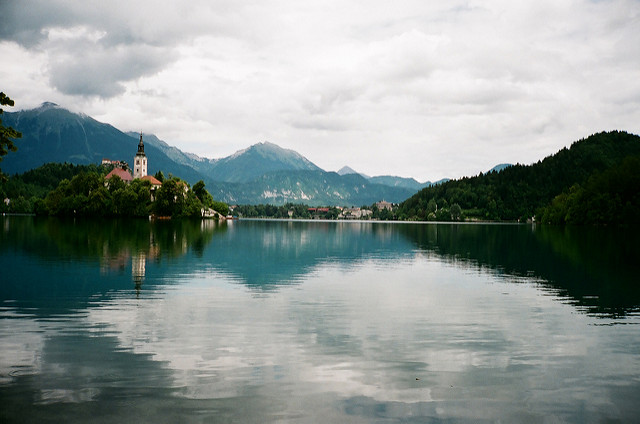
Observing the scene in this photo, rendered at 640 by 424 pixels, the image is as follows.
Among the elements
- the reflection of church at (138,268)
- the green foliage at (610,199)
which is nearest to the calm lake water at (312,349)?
the reflection of church at (138,268)

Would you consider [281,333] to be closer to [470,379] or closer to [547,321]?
[470,379]

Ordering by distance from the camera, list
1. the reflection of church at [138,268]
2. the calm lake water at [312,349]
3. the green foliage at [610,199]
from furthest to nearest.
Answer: the green foliage at [610,199] → the reflection of church at [138,268] → the calm lake water at [312,349]

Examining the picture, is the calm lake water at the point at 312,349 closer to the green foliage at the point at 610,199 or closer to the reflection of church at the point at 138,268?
the reflection of church at the point at 138,268

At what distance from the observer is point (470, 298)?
2597 centimetres

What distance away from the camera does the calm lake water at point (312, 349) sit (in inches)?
425

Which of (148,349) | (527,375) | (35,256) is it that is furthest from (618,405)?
(35,256)

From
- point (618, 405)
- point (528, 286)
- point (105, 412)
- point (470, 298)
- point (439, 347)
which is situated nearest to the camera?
point (105, 412)

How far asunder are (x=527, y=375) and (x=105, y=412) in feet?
33.4

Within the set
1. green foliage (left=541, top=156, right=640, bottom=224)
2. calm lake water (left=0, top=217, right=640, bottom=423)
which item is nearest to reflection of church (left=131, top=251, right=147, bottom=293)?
calm lake water (left=0, top=217, right=640, bottom=423)

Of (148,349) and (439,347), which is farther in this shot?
→ (439,347)

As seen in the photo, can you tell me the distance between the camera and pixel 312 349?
15.3m

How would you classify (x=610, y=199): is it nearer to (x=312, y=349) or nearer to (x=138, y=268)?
(x=138, y=268)

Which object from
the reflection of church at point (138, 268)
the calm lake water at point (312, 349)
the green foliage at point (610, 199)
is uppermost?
the green foliage at point (610, 199)

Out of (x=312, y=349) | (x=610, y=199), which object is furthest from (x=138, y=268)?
(x=610, y=199)
